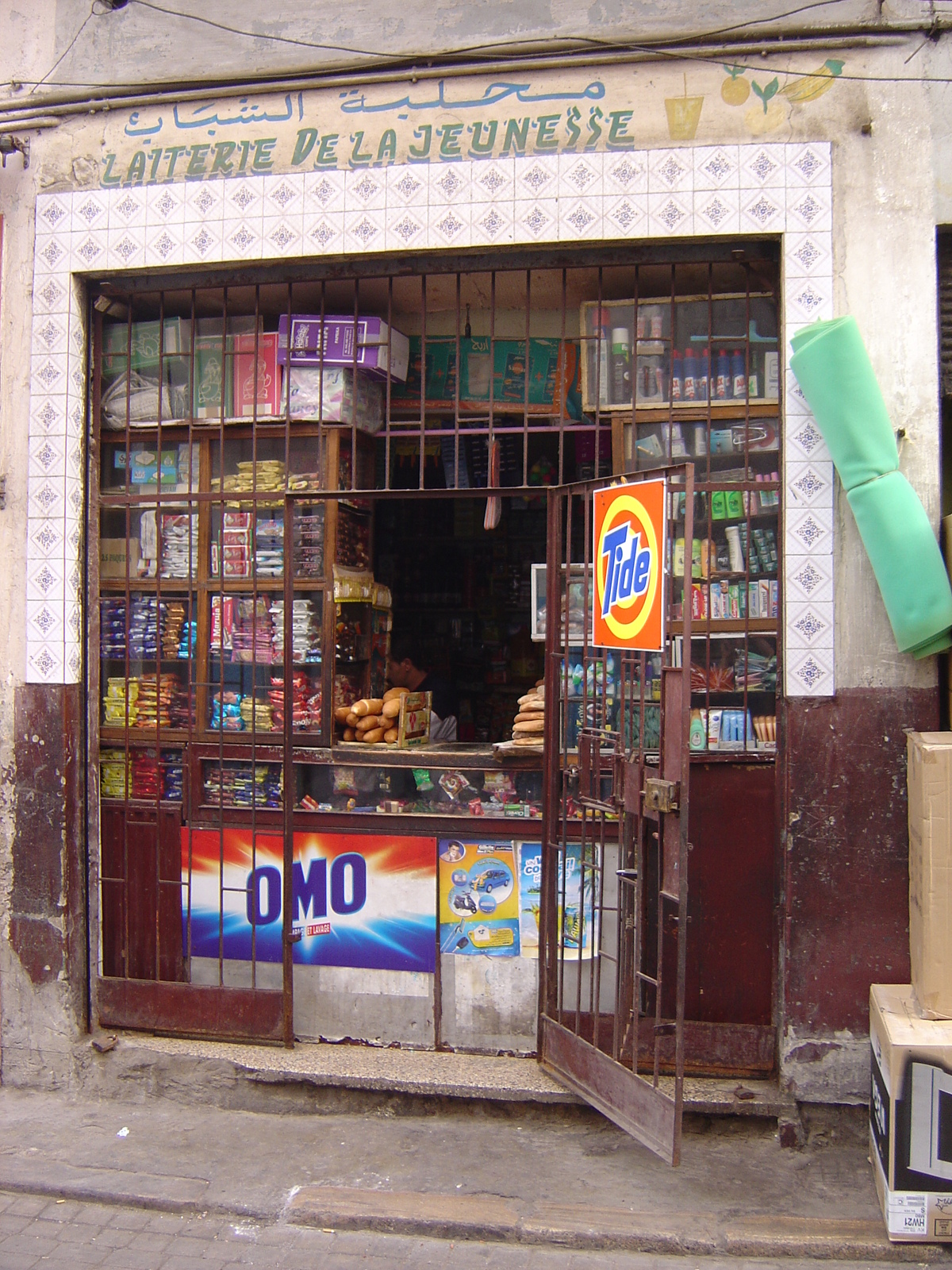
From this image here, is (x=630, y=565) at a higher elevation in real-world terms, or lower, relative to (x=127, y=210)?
lower

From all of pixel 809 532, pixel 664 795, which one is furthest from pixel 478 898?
pixel 809 532

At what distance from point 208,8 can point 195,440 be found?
201 centimetres

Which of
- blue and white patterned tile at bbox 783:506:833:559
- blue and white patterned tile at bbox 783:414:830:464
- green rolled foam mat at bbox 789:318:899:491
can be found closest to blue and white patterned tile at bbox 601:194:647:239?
green rolled foam mat at bbox 789:318:899:491

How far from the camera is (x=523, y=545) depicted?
786cm

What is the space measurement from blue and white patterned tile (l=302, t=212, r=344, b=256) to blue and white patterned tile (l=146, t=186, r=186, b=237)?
628mm

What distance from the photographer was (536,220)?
4445 millimetres

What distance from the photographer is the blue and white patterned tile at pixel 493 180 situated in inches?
176

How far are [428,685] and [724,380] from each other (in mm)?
3322

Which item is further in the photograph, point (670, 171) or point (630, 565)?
point (670, 171)

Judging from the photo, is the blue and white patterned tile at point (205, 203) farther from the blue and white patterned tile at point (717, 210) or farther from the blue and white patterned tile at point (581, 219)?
the blue and white patterned tile at point (717, 210)

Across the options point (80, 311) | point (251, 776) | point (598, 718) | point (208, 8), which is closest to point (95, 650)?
point (251, 776)

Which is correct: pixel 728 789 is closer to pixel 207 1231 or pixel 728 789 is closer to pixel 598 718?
pixel 598 718

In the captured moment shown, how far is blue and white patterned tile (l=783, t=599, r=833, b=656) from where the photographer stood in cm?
422

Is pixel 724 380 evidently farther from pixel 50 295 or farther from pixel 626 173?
pixel 50 295
